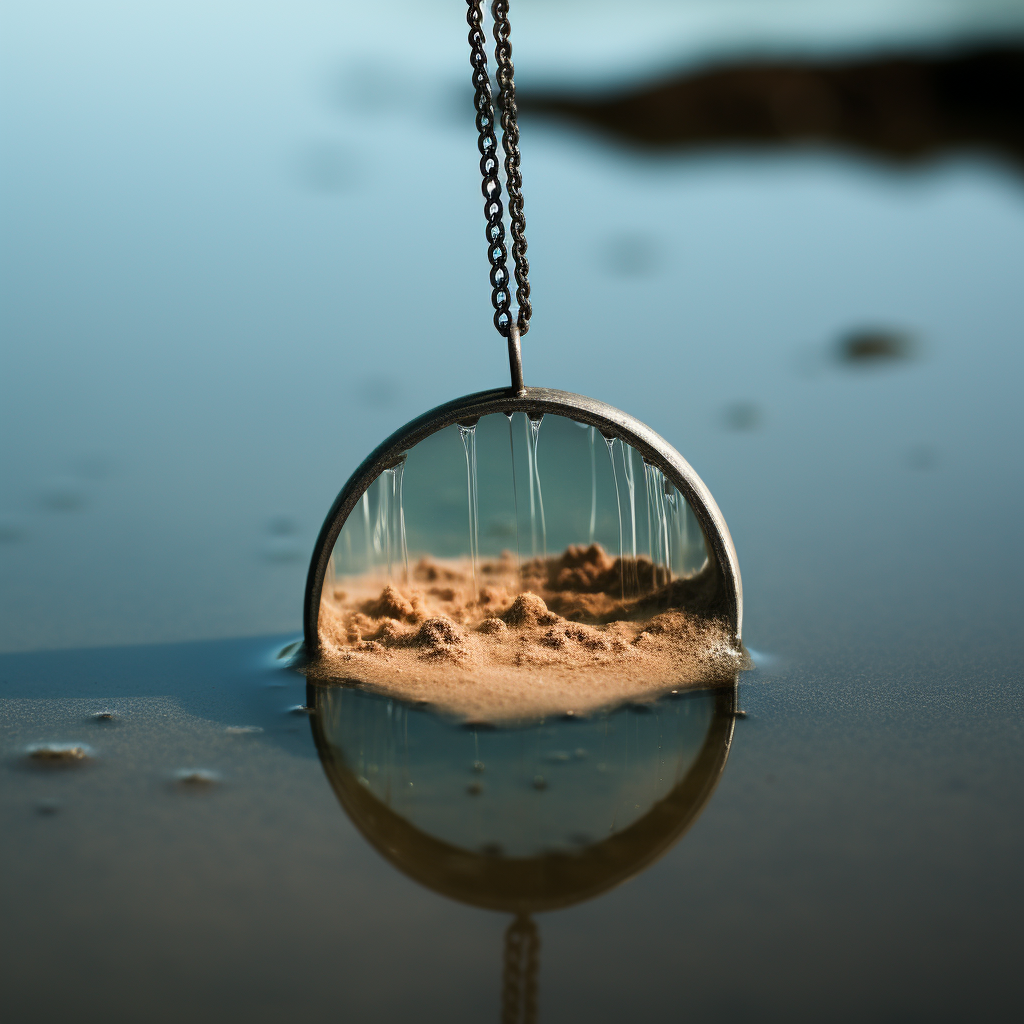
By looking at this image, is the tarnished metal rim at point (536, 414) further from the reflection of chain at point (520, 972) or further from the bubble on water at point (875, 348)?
the bubble on water at point (875, 348)

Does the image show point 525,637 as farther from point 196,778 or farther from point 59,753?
point 59,753

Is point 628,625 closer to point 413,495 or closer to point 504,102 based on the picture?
point 413,495

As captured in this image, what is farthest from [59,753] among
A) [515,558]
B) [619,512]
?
[619,512]

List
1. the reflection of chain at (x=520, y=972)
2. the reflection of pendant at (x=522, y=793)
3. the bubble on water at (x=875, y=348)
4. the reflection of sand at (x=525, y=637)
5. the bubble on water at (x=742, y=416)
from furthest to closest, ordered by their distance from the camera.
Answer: the bubble on water at (x=875, y=348), the bubble on water at (x=742, y=416), the reflection of sand at (x=525, y=637), the reflection of pendant at (x=522, y=793), the reflection of chain at (x=520, y=972)

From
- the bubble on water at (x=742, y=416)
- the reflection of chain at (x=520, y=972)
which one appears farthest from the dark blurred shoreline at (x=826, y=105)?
the reflection of chain at (x=520, y=972)

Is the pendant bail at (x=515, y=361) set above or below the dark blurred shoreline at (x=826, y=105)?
below

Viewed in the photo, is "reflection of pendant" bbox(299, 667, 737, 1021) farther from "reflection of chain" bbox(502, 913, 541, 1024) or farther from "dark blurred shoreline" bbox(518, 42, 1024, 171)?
"dark blurred shoreline" bbox(518, 42, 1024, 171)

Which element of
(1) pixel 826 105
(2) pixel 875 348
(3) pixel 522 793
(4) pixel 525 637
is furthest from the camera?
(1) pixel 826 105
